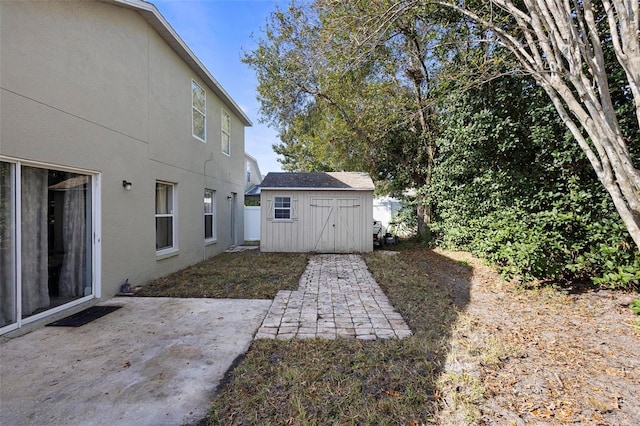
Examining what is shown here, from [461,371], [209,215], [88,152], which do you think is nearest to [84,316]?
[88,152]

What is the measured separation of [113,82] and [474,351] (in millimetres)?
6628

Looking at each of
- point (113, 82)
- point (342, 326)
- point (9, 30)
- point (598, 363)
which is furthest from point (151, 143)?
point (598, 363)

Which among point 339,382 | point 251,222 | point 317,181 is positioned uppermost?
point 317,181

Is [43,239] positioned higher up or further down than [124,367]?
higher up

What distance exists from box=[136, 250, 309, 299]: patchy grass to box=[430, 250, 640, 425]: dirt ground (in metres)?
3.37

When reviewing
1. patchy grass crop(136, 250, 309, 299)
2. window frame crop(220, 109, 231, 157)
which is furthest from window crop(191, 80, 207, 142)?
patchy grass crop(136, 250, 309, 299)

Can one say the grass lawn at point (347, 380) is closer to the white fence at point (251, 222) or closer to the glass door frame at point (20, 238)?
the glass door frame at point (20, 238)

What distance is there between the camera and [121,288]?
5414mm

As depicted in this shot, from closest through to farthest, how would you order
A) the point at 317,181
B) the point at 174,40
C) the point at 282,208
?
1. the point at 174,40
2. the point at 282,208
3. the point at 317,181

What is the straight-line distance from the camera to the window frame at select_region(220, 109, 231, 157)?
409 inches

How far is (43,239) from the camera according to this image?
4047 millimetres

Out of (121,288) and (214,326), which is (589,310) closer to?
(214,326)

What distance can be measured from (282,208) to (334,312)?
21.7 ft

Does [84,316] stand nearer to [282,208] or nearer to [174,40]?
[174,40]
